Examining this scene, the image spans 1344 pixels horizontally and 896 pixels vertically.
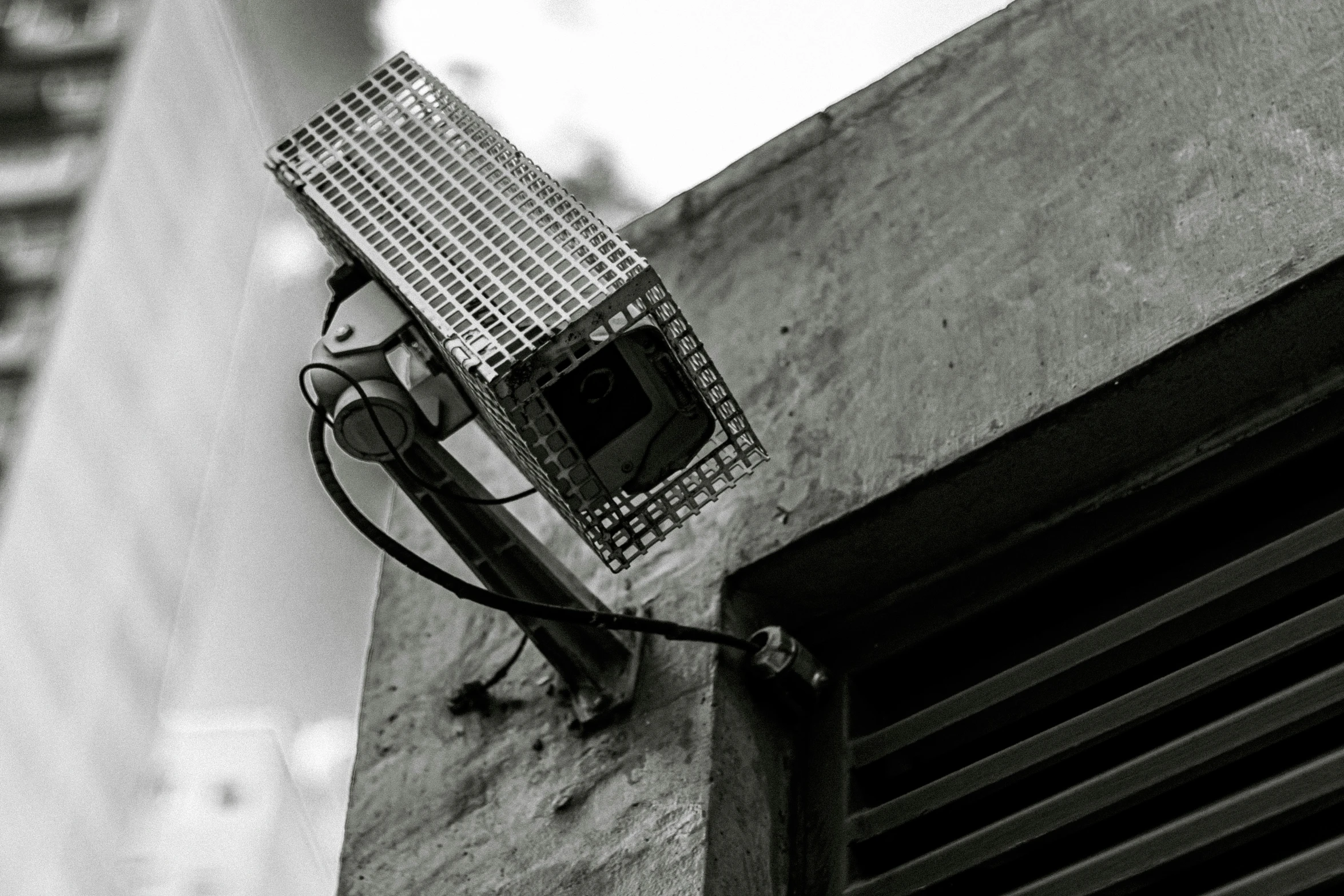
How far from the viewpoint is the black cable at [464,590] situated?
245 cm

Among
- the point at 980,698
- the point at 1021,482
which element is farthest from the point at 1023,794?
the point at 1021,482

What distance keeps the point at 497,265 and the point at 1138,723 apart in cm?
110

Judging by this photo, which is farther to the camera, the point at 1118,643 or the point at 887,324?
the point at 887,324

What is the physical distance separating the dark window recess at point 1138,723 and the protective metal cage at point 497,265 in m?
0.53

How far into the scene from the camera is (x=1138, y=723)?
7.29ft

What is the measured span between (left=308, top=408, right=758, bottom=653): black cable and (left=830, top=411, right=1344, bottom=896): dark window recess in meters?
0.35

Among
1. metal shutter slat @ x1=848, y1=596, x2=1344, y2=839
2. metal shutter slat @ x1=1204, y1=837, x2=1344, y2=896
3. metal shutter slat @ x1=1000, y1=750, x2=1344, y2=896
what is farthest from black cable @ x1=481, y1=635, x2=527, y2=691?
metal shutter slat @ x1=1204, y1=837, x2=1344, y2=896

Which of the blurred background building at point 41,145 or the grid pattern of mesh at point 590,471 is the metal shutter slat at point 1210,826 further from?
the blurred background building at point 41,145

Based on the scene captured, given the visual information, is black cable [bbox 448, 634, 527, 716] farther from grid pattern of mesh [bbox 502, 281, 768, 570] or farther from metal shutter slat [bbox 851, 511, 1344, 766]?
metal shutter slat [bbox 851, 511, 1344, 766]

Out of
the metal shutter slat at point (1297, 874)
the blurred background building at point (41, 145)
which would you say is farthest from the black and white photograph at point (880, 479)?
the blurred background building at point (41, 145)

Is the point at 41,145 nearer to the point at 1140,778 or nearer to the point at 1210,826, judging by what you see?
the point at 1140,778

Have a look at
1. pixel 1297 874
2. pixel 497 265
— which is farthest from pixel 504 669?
pixel 1297 874

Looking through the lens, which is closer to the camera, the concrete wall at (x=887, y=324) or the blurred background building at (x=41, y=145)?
the concrete wall at (x=887, y=324)

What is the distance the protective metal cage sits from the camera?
2146mm
